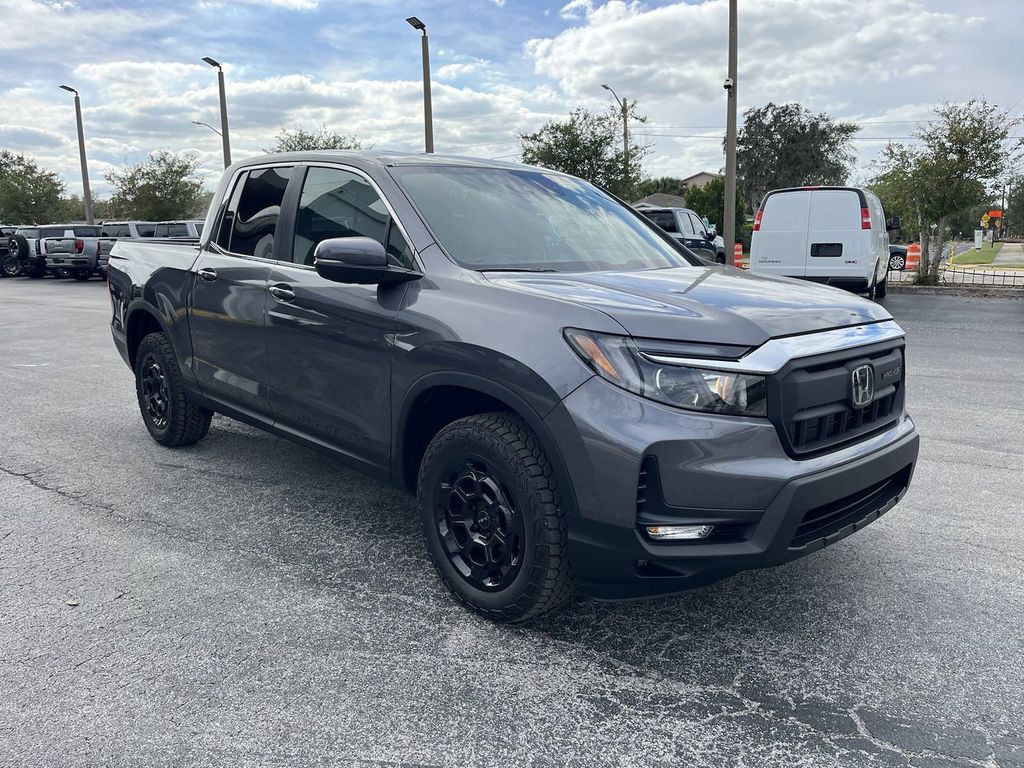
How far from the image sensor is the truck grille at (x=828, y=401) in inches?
106

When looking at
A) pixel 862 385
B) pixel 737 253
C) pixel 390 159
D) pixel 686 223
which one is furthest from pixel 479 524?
pixel 737 253

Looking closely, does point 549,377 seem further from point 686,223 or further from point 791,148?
point 791,148

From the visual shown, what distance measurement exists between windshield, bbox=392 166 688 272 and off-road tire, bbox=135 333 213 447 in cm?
226

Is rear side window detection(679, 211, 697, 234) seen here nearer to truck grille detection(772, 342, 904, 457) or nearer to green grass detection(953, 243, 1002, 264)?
truck grille detection(772, 342, 904, 457)

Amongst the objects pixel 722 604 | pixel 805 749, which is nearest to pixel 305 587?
pixel 722 604

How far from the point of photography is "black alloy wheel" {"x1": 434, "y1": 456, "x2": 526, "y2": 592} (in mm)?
2994

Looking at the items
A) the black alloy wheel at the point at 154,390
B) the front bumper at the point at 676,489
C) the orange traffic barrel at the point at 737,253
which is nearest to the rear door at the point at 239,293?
the black alloy wheel at the point at 154,390

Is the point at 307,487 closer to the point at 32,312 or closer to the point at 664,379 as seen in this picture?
the point at 664,379

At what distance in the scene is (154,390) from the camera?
559 cm

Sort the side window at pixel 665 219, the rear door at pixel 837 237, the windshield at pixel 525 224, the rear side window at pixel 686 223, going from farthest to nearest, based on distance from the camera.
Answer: the rear side window at pixel 686 223, the side window at pixel 665 219, the rear door at pixel 837 237, the windshield at pixel 525 224

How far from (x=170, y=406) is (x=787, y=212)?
11475mm

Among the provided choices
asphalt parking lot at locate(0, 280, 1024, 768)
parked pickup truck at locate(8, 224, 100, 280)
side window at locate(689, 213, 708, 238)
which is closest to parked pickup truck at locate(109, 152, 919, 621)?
asphalt parking lot at locate(0, 280, 1024, 768)

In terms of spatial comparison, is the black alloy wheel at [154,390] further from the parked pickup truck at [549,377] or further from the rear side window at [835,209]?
the rear side window at [835,209]

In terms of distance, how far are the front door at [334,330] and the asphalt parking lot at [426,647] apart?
628 millimetres
